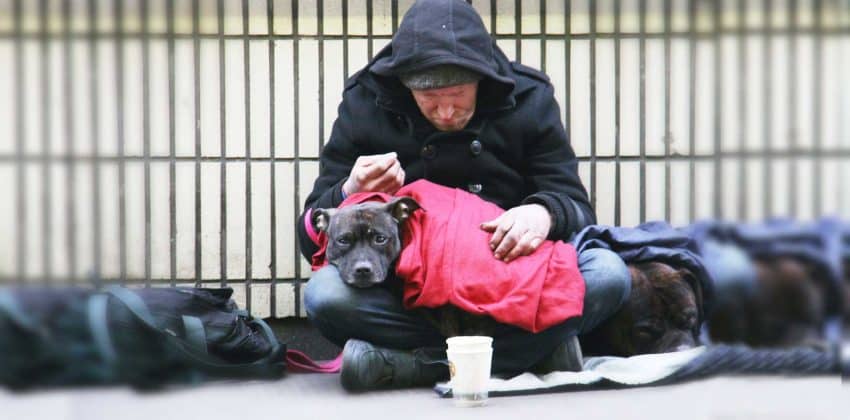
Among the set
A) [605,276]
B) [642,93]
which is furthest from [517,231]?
[642,93]

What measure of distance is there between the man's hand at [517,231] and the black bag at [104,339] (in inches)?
39.4

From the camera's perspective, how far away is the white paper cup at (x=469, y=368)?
352 centimetres

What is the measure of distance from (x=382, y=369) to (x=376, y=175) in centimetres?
63

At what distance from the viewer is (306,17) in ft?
15.6

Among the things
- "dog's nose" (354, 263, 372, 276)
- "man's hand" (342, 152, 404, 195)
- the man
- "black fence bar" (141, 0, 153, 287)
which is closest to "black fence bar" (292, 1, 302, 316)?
the man

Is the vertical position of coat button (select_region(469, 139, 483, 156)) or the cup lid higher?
coat button (select_region(469, 139, 483, 156))

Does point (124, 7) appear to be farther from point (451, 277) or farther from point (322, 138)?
point (451, 277)

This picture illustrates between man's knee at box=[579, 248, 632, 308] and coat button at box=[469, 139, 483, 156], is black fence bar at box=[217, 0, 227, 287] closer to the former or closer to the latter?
coat button at box=[469, 139, 483, 156]

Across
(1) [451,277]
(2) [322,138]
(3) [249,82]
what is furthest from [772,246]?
(3) [249,82]

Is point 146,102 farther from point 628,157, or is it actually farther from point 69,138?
point 628,157

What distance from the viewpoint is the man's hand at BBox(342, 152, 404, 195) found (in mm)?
4059

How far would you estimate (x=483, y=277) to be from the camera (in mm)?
3844

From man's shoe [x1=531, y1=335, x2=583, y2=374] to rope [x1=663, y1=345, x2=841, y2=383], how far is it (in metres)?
0.30

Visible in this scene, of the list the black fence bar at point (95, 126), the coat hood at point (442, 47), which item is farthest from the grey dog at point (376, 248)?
the black fence bar at point (95, 126)
